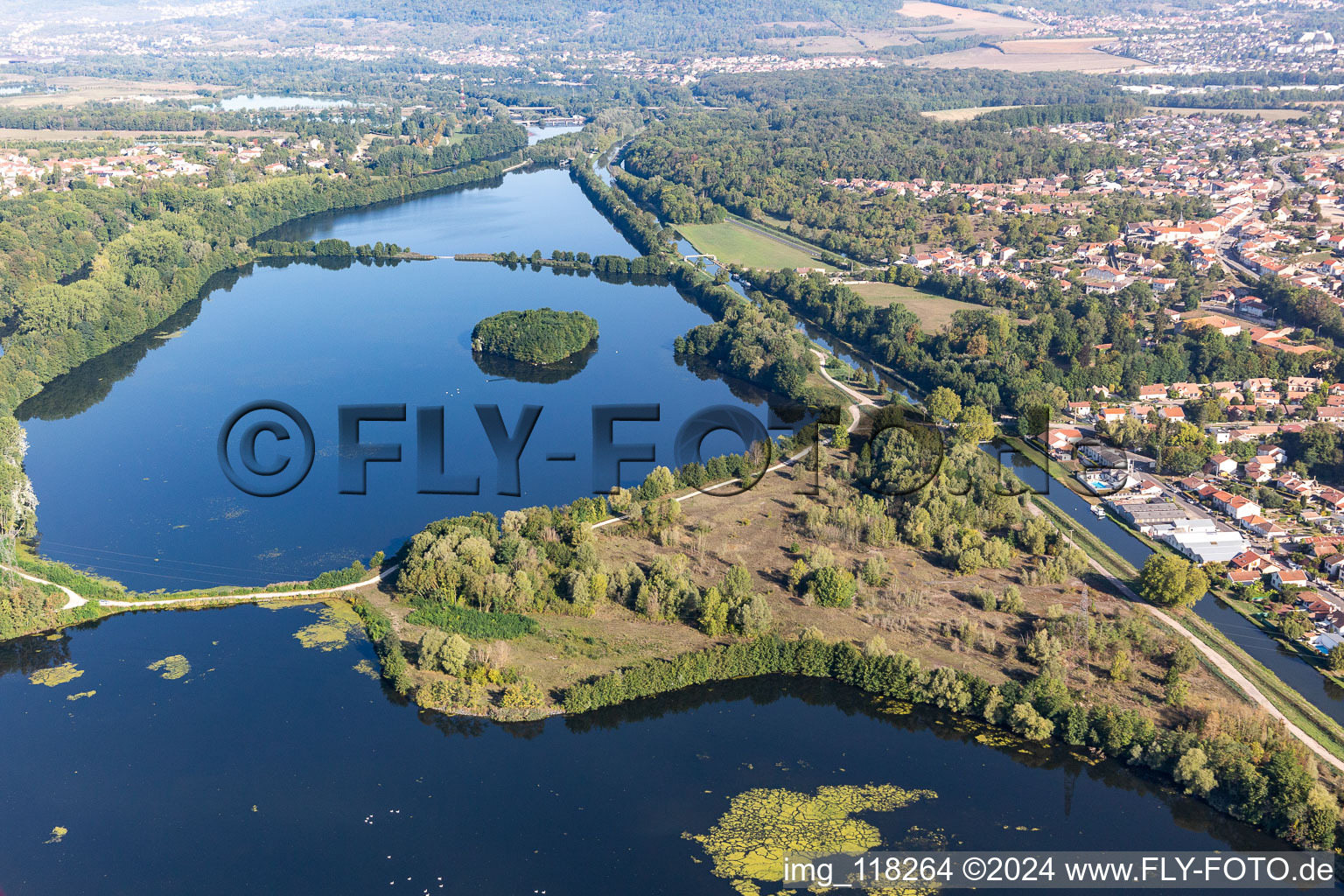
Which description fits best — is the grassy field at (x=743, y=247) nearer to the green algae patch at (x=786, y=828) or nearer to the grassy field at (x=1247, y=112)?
the green algae patch at (x=786, y=828)

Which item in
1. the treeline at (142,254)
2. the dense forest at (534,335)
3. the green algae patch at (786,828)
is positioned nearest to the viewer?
the green algae patch at (786,828)

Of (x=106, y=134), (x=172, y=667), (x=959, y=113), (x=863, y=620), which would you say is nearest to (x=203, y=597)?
(x=172, y=667)

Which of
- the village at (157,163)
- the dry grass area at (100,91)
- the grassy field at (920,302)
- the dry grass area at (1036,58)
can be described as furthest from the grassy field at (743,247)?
the dry grass area at (100,91)

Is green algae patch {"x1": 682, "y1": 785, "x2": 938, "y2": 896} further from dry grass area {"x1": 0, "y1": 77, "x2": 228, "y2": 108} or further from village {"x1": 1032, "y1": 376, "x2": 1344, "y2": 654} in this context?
dry grass area {"x1": 0, "y1": 77, "x2": 228, "y2": 108}

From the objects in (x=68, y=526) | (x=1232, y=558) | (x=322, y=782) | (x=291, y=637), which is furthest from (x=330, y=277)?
(x=1232, y=558)

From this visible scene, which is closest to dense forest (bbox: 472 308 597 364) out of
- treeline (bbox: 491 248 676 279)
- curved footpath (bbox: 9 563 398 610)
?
treeline (bbox: 491 248 676 279)

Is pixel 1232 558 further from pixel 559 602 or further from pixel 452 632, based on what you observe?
pixel 452 632
